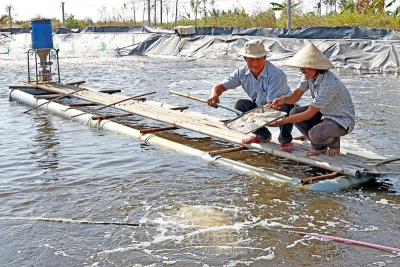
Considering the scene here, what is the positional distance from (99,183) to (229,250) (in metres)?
1.85

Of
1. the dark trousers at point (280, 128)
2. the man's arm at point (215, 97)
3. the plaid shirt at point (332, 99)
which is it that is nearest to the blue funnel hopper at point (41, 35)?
the man's arm at point (215, 97)

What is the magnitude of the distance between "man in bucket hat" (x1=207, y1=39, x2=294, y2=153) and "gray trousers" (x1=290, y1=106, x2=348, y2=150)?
208 millimetres

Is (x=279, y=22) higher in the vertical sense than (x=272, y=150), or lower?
higher

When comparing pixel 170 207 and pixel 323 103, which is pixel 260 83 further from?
pixel 170 207

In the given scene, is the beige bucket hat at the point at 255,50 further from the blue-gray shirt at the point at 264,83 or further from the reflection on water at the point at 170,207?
the reflection on water at the point at 170,207

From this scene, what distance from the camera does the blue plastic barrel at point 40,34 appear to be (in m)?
10.1

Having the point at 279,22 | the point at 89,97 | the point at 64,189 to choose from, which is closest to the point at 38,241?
the point at 64,189

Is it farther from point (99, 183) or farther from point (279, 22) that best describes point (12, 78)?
point (279, 22)

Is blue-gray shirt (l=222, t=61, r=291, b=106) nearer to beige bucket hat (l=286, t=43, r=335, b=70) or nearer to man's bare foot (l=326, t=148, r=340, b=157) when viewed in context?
beige bucket hat (l=286, t=43, r=335, b=70)

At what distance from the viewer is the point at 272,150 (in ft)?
16.9

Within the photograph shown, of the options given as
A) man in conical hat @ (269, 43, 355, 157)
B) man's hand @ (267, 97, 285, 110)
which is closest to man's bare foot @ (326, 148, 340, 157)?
man in conical hat @ (269, 43, 355, 157)

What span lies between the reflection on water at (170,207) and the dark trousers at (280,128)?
336mm

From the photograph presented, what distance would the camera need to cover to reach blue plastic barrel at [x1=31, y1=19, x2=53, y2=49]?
10055mm

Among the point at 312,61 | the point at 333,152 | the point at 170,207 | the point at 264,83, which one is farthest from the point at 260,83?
the point at 170,207
